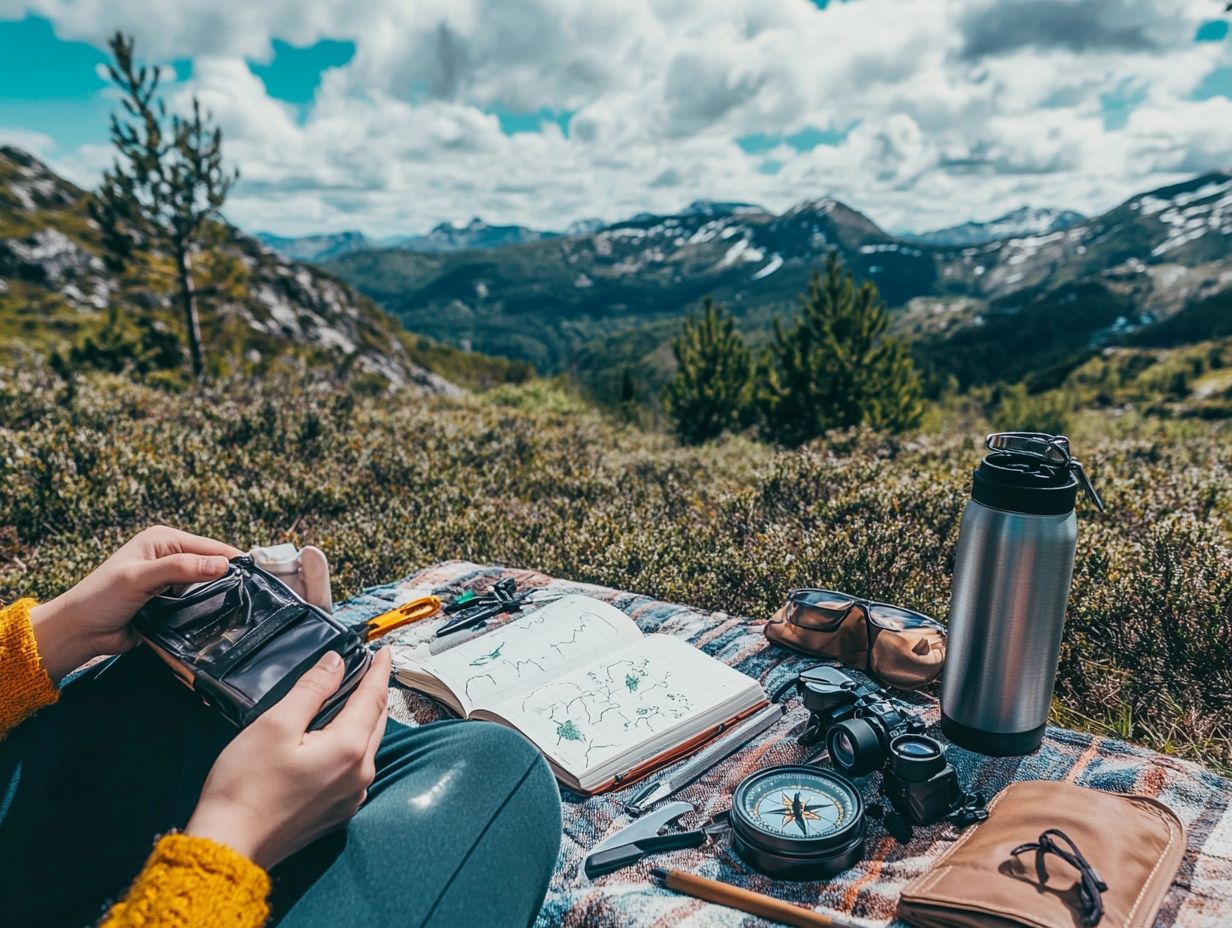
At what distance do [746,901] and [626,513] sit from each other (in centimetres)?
542

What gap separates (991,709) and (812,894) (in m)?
1.04

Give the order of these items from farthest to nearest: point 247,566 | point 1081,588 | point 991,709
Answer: point 1081,588, point 991,709, point 247,566

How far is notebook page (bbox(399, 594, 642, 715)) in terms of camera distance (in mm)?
3227

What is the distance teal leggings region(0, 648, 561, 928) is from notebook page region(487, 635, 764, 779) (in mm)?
673

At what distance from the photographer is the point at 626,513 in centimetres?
744

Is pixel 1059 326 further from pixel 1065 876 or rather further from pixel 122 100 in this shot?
pixel 1065 876

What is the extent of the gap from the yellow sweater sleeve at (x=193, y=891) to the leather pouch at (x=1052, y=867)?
5.25 feet

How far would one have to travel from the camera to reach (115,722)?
218cm

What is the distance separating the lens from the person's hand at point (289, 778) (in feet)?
5.23

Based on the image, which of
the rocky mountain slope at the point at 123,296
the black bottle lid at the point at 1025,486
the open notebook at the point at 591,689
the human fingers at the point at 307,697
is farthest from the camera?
the rocky mountain slope at the point at 123,296

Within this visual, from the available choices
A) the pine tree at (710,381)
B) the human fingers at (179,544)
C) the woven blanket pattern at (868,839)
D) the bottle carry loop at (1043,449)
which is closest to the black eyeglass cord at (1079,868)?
the woven blanket pattern at (868,839)

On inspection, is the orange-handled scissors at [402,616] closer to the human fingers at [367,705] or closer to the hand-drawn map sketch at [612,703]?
the hand-drawn map sketch at [612,703]

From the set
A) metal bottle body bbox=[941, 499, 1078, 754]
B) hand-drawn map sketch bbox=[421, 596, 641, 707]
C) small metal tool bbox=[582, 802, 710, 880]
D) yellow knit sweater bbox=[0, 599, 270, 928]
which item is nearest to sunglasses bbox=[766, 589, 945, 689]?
metal bottle body bbox=[941, 499, 1078, 754]

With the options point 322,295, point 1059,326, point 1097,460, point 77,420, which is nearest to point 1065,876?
point 1097,460
